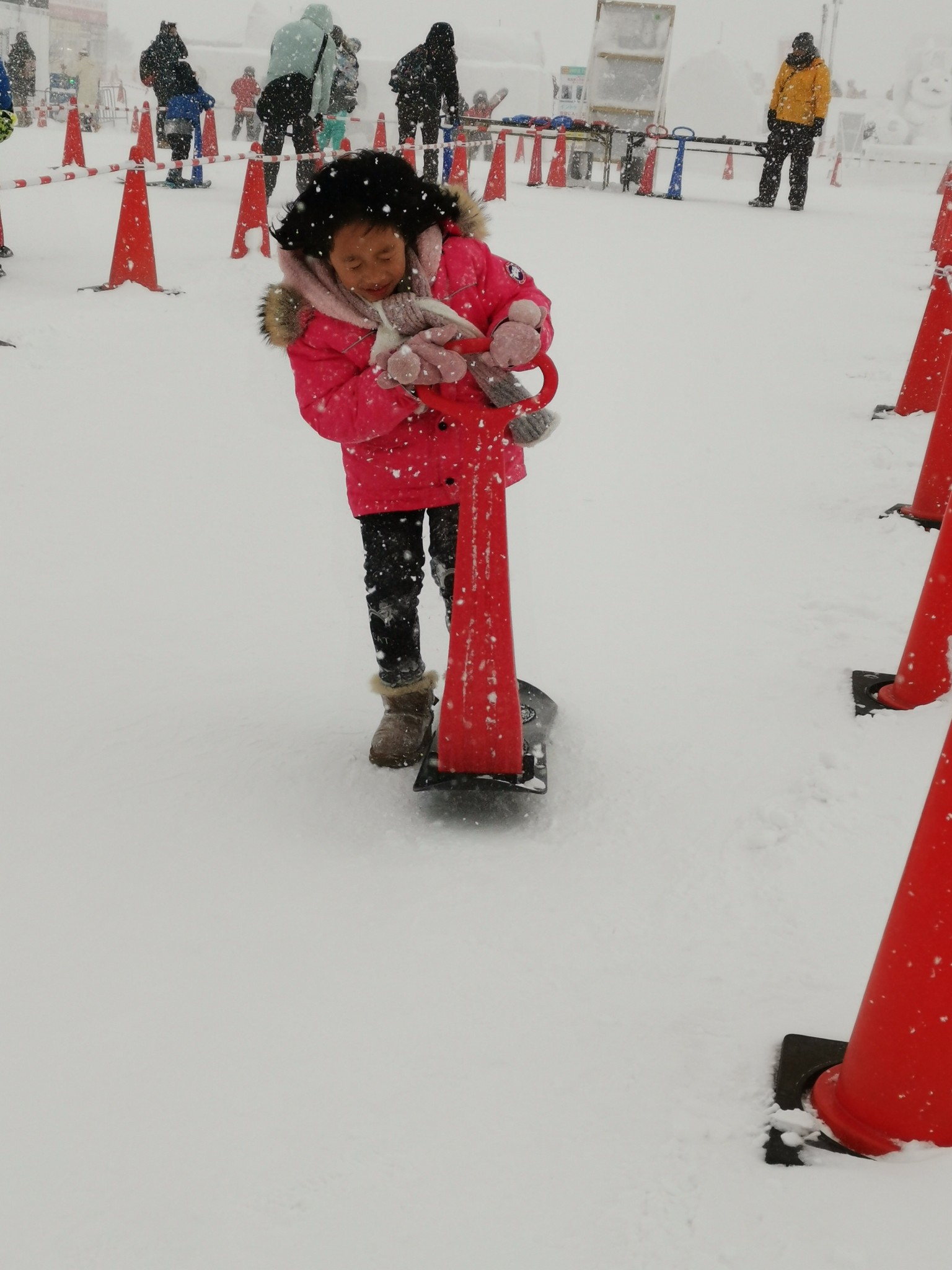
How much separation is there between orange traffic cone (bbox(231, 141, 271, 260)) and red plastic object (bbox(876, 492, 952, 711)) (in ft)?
23.2

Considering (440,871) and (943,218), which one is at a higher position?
(943,218)

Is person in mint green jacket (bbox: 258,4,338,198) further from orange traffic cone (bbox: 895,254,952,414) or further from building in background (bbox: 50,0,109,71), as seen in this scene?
building in background (bbox: 50,0,109,71)

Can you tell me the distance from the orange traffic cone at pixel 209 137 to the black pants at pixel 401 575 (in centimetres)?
1394

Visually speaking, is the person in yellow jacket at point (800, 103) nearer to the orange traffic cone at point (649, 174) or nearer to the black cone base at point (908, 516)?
the orange traffic cone at point (649, 174)

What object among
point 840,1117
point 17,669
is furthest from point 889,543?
point 17,669

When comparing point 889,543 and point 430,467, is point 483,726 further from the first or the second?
point 889,543

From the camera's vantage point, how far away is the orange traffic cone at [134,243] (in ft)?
22.8

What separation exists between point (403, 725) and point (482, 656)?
1.23 ft

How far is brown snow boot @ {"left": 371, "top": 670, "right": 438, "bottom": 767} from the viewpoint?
8.05 feet

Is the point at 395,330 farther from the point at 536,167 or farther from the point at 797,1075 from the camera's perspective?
the point at 536,167

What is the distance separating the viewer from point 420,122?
11641 millimetres

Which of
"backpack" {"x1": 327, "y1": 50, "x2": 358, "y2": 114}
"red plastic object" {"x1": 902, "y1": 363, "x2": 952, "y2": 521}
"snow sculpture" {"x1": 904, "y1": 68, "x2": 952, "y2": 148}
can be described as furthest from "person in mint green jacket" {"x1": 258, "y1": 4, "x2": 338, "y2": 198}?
"snow sculpture" {"x1": 904, "y1": 68, "x2": 952, "y2": 148}

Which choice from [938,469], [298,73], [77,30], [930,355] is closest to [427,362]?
[938,469]

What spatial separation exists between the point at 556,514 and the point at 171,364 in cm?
280
